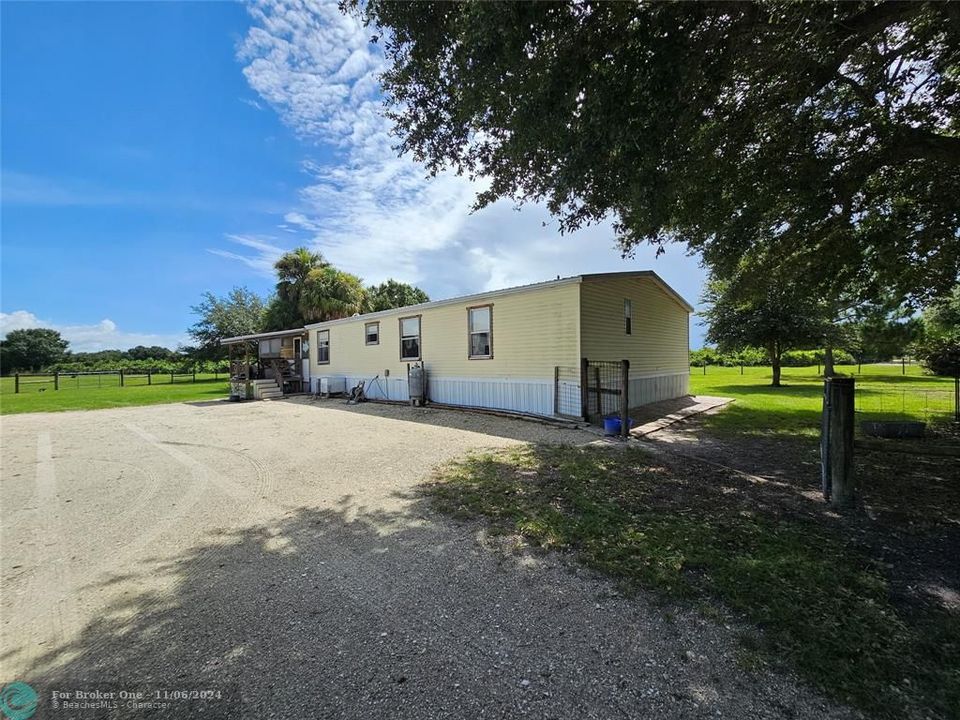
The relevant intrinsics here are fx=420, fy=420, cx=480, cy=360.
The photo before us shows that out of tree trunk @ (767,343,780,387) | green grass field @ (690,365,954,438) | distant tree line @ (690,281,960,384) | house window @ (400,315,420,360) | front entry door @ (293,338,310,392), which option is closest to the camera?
green grass field @ (690,365,954,438)

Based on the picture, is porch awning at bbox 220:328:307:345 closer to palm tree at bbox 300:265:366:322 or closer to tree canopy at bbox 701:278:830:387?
palm tree at bbox 300:265:366:322

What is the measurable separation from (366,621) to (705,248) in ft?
23.6

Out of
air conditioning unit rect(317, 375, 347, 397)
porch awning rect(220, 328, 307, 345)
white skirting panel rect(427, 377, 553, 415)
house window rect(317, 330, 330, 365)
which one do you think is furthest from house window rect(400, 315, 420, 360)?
porch awning rect(220, 328, 307, 345)

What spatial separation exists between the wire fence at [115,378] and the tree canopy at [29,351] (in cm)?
2609

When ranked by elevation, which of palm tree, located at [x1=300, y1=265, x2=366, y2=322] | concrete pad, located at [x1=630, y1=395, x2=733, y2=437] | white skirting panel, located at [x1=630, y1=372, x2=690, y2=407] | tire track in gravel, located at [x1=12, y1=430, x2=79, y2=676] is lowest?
tire track in gravel, located at [x1=12, y1=430, x2=79, y2=676]

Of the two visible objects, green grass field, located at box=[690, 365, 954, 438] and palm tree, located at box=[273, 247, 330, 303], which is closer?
green grass field, located at box=[690, 365, 954, 438]

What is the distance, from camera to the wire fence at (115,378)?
26.0 metres

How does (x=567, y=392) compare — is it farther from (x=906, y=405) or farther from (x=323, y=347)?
(x=323, y=347)

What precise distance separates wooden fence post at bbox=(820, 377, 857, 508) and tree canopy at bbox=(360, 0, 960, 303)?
8.31ft

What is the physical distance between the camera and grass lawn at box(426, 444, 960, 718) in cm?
202

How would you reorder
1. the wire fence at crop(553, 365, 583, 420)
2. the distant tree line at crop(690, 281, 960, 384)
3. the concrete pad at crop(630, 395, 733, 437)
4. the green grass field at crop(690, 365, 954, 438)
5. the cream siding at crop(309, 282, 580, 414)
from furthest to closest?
the distant tree line at crop(690, 281, 960, 384), the cream siding at crop(309, 282, 580, 414), the wire fence at crop(553, 365, 583, 420), the green grass field at crop(690, 365, 954, 438), the concrete pad at crop(630, 395, 733, 437)

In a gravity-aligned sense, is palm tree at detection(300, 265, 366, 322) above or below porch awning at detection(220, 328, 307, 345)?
above

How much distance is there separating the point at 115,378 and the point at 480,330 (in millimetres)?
34990

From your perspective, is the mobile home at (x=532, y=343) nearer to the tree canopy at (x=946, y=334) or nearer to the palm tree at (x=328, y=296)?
the tree canopy at (x=946, y=334)
